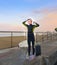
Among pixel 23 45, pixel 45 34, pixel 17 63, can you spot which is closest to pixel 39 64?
pixel 17 63

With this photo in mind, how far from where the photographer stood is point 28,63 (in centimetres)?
830

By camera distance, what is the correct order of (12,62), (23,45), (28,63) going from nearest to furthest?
1. (28,63)
2. (12,62)
3. (23,45)

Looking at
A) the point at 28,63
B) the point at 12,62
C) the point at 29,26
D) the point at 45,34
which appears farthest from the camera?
the point at 45,34

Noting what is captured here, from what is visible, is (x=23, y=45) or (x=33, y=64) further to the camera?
(x=23, y=45)

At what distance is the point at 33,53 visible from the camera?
1116 cm

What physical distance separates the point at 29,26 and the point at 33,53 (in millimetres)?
1431

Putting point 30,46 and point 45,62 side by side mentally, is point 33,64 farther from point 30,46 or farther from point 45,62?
point 30,46

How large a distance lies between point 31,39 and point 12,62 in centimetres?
220

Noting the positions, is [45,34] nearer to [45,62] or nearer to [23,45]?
[23,45]

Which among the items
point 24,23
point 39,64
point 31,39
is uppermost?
point 24,23

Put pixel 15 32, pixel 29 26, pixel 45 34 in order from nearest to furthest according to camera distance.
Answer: pixel 29 26, pixel 15 32, pixel 45 34

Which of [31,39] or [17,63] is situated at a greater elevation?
[31,39]

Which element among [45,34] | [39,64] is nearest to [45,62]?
[39,64]

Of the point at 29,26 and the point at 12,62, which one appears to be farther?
the point at 29,26
